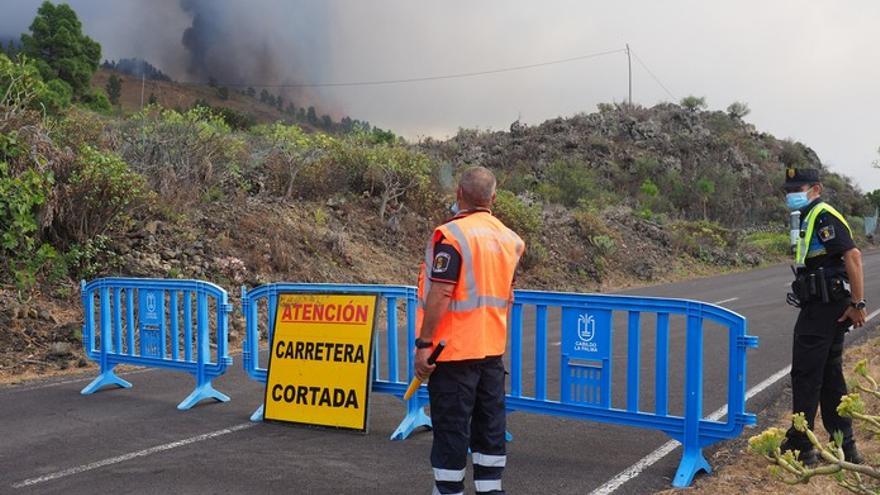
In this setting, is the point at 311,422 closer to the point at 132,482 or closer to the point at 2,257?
the point at 132,482

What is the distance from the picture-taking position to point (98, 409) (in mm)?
7367

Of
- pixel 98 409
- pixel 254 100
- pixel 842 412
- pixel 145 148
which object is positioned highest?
pixel 254 100

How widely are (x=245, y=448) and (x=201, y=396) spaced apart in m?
1.64

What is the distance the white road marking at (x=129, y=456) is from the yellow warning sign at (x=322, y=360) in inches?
14.1

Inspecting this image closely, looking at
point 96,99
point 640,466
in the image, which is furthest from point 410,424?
point 96,99

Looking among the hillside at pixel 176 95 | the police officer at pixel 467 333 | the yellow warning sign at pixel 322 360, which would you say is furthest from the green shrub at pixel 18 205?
the hillside at pixel 176 95

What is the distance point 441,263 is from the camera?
413 cm

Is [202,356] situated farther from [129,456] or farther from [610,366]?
[610,366]

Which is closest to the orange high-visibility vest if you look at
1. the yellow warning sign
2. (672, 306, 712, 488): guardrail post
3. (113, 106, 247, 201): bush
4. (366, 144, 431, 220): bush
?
(672, 306, 712, 488): guardrail post

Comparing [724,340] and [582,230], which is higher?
[582,230]

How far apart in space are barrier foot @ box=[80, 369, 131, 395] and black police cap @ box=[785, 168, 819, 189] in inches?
271

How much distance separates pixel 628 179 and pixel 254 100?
79.6 feet

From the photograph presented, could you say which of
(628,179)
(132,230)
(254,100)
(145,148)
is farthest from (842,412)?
(254,100)

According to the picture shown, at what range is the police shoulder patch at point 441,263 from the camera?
412cm
